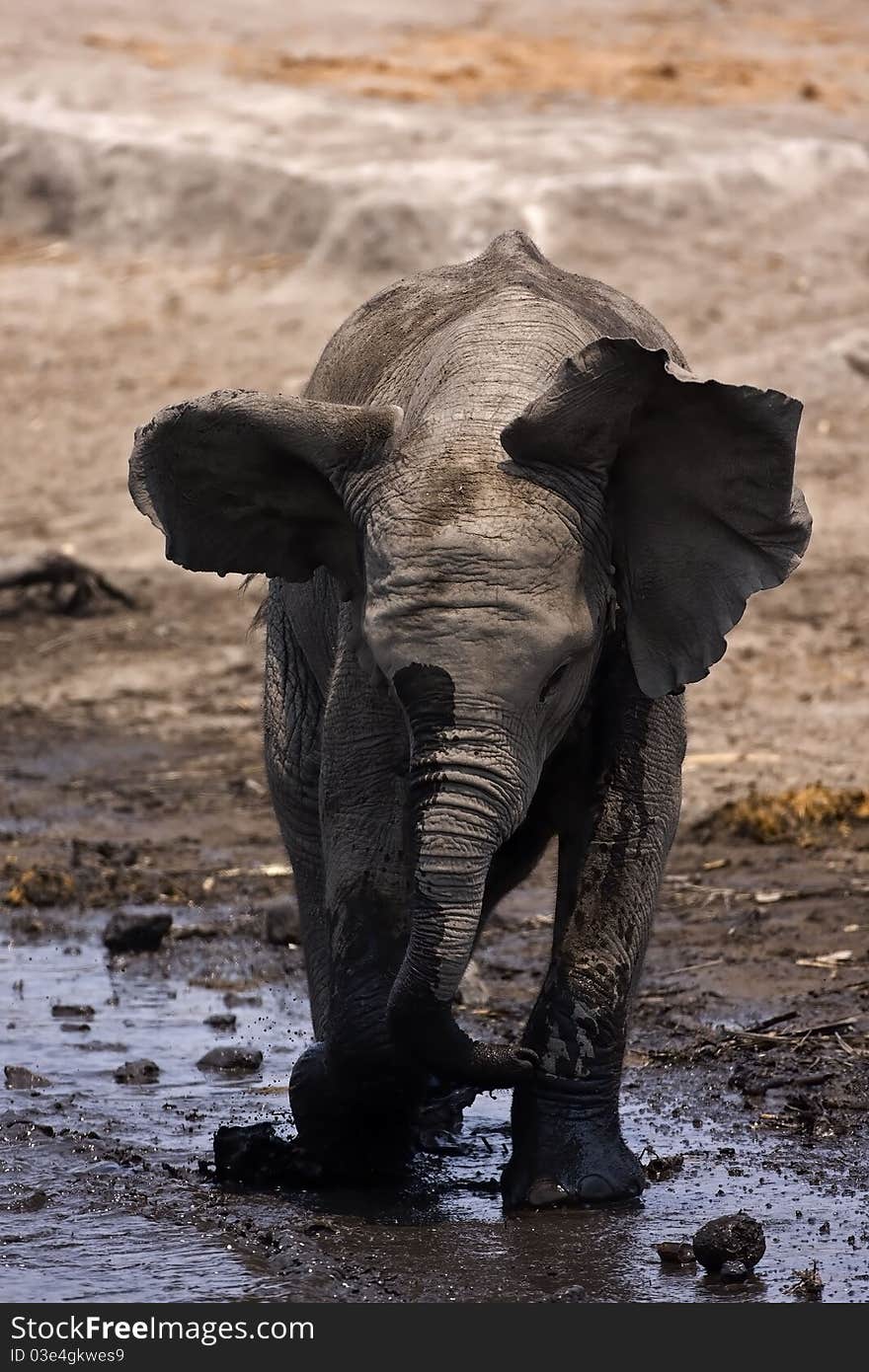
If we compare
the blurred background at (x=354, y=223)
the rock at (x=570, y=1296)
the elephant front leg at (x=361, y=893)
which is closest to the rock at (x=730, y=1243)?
the rock at (x=570, y=1296)

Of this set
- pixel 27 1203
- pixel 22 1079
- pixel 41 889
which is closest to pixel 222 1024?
pixel 22 1079

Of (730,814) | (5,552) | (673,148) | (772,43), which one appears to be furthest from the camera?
(772,43)

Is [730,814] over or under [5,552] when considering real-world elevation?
under

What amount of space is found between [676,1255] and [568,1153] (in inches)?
18.7

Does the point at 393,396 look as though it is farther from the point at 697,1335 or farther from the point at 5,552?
the point at 5,552

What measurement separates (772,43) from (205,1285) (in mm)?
16174

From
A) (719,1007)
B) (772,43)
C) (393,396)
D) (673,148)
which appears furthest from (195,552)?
(772,43)

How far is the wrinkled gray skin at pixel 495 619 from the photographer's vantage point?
4.39 metres

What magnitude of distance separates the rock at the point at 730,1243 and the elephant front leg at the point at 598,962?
1.76 ft

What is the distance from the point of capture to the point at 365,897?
5051 mm

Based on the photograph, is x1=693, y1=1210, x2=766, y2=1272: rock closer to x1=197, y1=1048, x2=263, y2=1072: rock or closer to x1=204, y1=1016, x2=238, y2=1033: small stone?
x1=197, y1=1048, x2=263, y2=1072: rock

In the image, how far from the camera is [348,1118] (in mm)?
5297

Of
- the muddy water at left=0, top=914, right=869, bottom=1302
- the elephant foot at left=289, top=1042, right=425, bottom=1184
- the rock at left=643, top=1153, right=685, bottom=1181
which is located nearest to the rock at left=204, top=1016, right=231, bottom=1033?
the muddy water at left=0, top=914, right=869, bottom=1302

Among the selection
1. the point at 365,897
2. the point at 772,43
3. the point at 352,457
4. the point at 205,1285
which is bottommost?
the point at 205,1285
